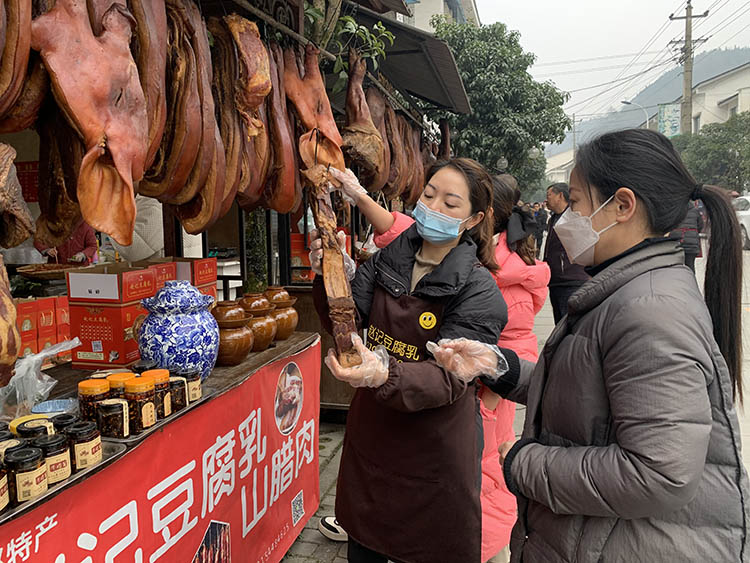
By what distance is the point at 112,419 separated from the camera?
1.65m

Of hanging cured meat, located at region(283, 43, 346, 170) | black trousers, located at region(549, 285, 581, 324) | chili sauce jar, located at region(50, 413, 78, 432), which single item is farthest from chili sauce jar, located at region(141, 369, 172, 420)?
black trousers, located at region(549, 285, 581, 324)

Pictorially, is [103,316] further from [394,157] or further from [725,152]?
[725,152]

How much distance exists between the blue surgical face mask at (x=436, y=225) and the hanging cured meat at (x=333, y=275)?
0.36m

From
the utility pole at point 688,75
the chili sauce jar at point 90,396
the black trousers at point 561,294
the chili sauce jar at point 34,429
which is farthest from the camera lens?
the utility pole at point 688,75

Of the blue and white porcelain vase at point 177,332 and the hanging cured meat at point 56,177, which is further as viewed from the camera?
the blue and white porcelain vase at point 177,332

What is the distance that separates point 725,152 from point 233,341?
1084 inches

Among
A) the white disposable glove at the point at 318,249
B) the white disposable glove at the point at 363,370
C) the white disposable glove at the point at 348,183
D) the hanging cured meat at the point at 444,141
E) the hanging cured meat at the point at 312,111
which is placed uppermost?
the hanging cured meat at the point at 444,141

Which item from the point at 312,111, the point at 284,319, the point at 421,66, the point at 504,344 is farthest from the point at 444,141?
the point at 312,111

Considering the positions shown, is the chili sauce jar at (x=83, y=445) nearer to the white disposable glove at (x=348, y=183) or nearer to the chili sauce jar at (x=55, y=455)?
the chili sauce jar at (x=55, y=455)

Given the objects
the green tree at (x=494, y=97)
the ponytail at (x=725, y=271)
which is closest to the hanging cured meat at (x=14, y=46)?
the ponytail at (x=725, y=271)

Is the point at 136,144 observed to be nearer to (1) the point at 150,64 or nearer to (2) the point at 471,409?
(1) the point at 150,64

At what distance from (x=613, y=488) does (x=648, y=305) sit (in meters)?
0.40

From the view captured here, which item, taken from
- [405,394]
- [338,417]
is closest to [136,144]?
[405,394]

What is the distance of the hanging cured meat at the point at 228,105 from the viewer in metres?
2.08
